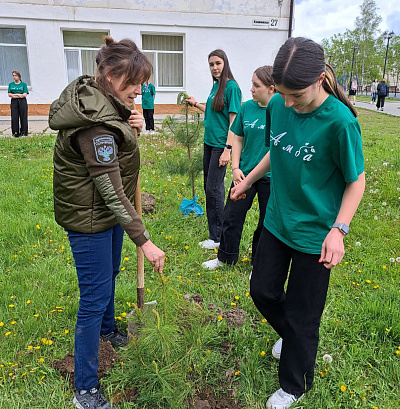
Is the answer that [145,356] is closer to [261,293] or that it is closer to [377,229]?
[261,293]

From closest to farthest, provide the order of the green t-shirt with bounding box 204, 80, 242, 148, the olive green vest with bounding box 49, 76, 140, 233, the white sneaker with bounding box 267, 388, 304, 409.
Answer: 1. the olive green vest with bounding box 49, 76, 140, 233
2. the white sneaker with bounding box 267, 388, 304, 409
3. the green t-shirt with bounding box 204, 80, 242, 148

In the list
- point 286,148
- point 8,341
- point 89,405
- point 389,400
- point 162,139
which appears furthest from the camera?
point 162,139

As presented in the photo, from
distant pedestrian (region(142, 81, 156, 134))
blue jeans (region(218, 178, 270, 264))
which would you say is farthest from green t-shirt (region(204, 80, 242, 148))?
distant pedestrian (region(142, 81, 156, 134))

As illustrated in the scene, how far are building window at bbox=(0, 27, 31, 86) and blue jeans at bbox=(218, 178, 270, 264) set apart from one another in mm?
14221

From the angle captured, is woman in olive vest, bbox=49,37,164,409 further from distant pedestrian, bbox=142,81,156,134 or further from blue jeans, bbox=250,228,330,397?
distant pedestrian, bbox=142,81,156,134

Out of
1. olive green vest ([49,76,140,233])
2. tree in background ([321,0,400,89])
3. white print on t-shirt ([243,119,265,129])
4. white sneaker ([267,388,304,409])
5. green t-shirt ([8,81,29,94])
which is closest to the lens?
olive green vest ([49,76,140,233])

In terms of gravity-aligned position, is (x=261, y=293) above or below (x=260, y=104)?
below

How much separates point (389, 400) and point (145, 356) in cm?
145

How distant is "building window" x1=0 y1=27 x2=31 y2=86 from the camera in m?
14.6

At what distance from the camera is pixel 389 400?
2328mm

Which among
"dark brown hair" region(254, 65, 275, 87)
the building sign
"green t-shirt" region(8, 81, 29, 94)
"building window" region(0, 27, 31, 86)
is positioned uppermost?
the building sign

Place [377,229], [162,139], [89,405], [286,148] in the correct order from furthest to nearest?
1. [162,139]
2. [377,229]
3. [89,405]
4. [286,148]

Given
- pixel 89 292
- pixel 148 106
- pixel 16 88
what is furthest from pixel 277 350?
pixel 16 88

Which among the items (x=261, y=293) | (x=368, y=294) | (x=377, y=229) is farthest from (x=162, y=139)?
(x=261, y=293)
